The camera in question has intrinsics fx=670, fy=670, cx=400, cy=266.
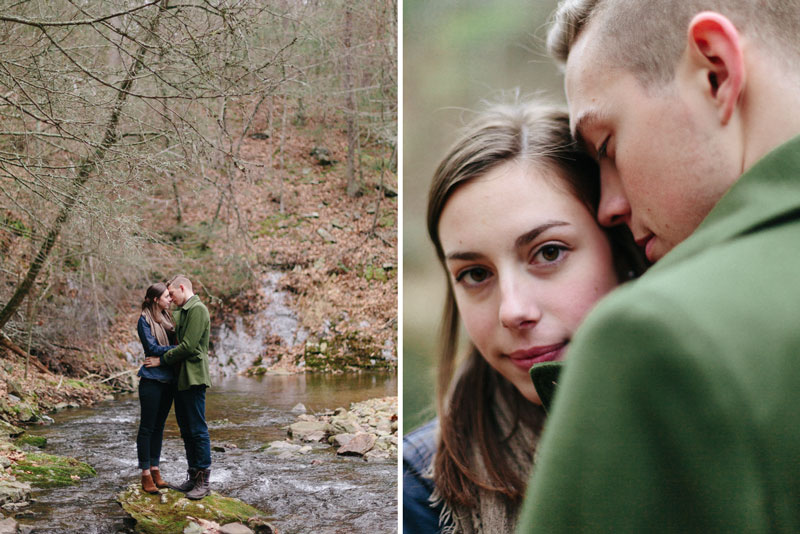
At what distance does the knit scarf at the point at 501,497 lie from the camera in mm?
2668

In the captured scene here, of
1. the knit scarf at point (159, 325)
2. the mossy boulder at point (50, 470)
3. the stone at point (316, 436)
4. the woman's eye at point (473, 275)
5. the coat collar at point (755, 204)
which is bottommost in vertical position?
the mossy boulder at point (50, 470)

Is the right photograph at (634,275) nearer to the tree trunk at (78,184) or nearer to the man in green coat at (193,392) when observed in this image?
the man in green coat at (193,392)

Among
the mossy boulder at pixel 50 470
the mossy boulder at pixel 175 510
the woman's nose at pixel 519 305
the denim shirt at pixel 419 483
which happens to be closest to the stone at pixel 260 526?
the mossy boulder at pixel 175 510

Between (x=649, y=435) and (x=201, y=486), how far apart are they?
3.87 meters

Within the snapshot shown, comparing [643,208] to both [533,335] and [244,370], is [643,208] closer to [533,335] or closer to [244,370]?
[533,335]

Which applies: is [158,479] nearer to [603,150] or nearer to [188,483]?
[188,483]

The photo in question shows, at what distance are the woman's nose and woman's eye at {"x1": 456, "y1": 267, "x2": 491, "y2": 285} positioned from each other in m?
0.13

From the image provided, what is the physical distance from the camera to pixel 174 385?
156 inches

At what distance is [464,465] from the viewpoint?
2779 mm

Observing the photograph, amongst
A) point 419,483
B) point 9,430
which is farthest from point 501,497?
point 9,430

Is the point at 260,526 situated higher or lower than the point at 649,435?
lower

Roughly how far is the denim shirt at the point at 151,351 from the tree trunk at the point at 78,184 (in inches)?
30.1

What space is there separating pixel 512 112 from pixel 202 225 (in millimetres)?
2360

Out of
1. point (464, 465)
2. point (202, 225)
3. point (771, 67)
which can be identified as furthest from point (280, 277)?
point (771, 67)
